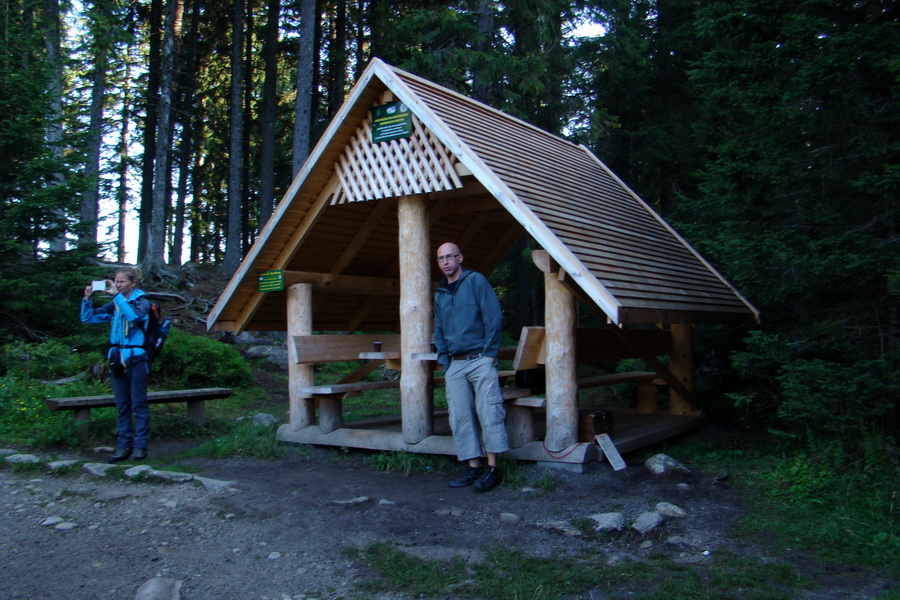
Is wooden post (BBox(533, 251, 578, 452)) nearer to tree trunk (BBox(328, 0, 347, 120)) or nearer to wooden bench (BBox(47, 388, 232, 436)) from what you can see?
wooden bench (BBox(47, 388, 232, 436))

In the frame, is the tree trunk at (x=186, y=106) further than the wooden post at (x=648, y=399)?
Yes

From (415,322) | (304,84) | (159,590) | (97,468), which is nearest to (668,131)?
(304,84)

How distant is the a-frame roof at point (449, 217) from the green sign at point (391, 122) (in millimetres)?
82

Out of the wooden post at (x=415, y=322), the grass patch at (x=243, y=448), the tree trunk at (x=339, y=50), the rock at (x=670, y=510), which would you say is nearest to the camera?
the rock at (x=670, y=510)

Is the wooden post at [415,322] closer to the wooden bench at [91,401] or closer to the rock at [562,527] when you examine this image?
the rock at [562,527]

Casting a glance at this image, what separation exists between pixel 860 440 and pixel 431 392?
3965mm

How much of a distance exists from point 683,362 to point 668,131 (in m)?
7.59

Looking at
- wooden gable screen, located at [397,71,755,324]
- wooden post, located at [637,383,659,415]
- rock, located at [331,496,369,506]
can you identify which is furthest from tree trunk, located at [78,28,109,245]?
wooden post, located at [637,383,659,415]

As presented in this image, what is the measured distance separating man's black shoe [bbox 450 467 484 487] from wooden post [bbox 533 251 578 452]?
766 mm

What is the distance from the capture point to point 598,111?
15297 mm

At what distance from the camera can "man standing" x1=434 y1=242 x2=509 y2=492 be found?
6.39m

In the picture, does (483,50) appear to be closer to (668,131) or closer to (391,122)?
(668,131)

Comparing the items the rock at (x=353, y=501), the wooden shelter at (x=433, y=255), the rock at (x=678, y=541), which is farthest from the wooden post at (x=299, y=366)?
the rock at (x=678, y=541)

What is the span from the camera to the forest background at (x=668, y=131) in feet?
19.8
